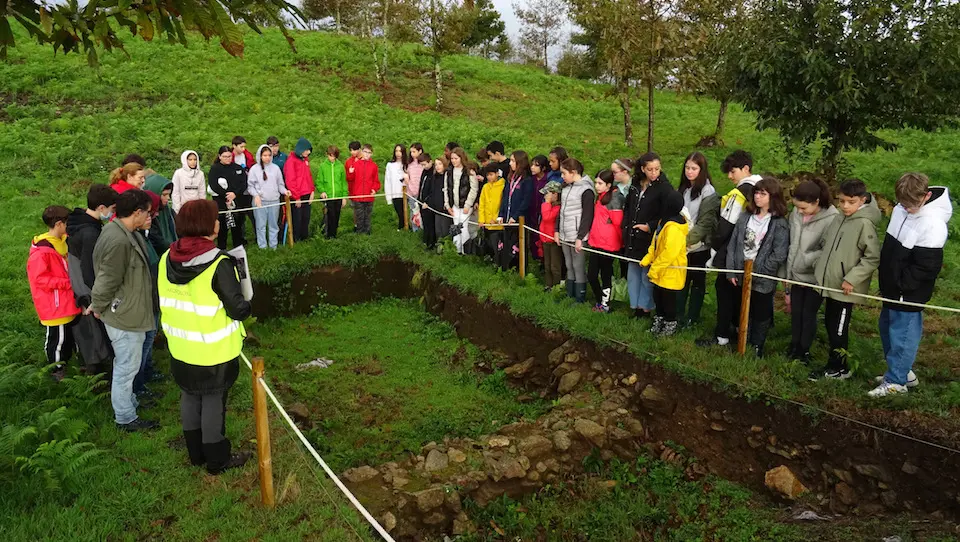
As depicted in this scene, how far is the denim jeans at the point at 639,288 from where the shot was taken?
7.70m

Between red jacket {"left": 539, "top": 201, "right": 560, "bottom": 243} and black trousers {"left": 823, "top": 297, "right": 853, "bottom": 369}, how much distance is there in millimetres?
3608

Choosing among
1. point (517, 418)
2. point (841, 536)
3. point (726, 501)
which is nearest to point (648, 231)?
point (517, 418)

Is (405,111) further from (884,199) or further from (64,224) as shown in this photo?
(64,224)

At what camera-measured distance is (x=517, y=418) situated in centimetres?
725

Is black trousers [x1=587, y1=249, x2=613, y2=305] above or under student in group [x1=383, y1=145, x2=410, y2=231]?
under

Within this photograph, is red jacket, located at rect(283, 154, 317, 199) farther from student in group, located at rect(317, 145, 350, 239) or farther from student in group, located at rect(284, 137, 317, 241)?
student in group, located at rect(317, 145, 350, 239)

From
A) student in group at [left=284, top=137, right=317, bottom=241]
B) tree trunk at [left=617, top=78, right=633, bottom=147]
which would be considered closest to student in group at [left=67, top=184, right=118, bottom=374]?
student in group at [left=284, top=137, right=317, bottom=241]

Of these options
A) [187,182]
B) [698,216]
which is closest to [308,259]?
[187,182]

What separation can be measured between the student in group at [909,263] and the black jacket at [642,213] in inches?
90.7

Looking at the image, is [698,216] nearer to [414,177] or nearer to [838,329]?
[838,329]

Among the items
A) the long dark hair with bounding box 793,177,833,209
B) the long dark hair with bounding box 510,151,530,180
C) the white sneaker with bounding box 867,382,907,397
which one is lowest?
the white sneaker with bounding box 867,382,907,397

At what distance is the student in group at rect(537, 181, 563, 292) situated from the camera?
28.8 ft

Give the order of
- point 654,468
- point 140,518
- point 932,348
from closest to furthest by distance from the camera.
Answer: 1. point 140,518
2. point 654,468
3. point 932,348

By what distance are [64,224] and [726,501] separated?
266 inches
